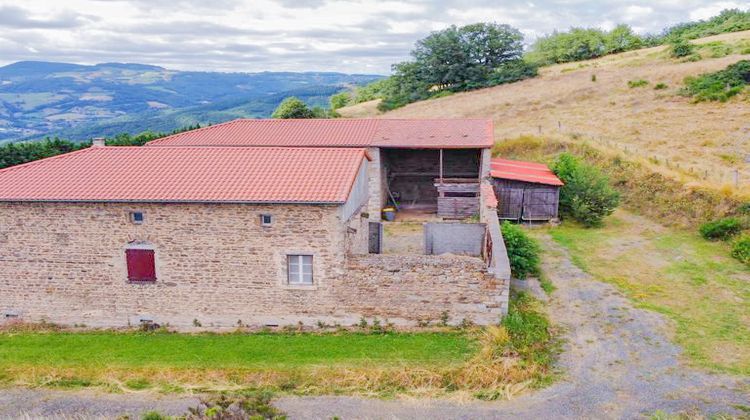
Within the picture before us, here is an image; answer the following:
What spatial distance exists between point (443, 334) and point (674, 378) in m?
5.25

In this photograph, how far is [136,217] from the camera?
14.9 meters

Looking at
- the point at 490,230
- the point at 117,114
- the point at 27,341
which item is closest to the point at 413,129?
the point at 490,230

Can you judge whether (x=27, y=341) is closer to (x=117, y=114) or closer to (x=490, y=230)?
(x=490, y=230)

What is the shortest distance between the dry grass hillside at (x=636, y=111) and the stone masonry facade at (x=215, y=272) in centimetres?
1637

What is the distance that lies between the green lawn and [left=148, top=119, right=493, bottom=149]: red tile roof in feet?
37.8

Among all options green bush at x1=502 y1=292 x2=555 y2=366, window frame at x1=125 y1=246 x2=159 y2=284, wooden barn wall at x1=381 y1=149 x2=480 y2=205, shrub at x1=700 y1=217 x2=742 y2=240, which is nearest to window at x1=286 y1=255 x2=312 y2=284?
window frame at x1=125 y1=246 x2=159 y2=284

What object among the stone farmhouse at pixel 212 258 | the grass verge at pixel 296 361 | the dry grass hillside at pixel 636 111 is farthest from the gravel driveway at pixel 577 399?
the dry grass hillside at pixel 636 111

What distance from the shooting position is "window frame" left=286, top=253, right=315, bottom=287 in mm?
14625

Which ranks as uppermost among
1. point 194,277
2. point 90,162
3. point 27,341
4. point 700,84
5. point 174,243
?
point 700,84

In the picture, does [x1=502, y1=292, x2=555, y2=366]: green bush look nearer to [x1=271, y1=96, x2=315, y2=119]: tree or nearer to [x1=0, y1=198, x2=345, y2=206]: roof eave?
[x1=0, y1=198, x2=345, y2=206]: roof eave

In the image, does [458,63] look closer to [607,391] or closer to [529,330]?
[529,330]

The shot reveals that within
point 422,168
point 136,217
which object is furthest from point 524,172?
point 136,217

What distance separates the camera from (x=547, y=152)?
33.9m

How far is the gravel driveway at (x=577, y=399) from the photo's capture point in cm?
1116
